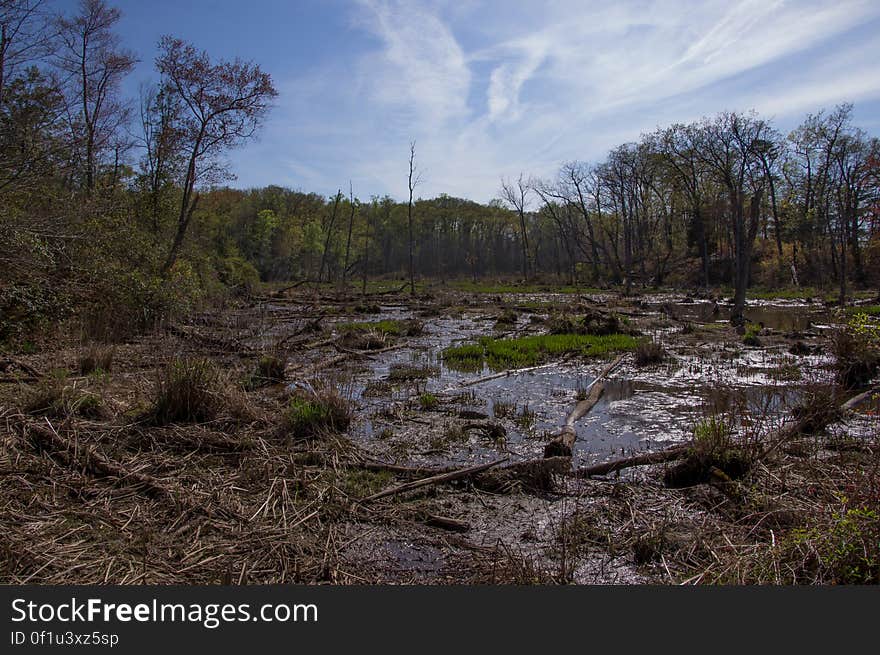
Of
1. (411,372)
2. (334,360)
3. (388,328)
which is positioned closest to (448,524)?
(411,372)

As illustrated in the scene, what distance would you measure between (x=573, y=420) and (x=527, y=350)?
6.79 m

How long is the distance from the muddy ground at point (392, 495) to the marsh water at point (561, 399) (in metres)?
0.07

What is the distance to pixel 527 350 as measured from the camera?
1466 centimetres

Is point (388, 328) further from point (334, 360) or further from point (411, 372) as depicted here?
point (411, 372)

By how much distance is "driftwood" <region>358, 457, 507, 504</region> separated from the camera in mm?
5207

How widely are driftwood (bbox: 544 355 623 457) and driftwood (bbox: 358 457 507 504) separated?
2.73 feet

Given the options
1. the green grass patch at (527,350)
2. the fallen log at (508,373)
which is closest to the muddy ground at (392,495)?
the fallen log at (508,373)

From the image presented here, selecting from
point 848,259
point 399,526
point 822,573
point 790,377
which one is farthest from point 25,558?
point 848,259

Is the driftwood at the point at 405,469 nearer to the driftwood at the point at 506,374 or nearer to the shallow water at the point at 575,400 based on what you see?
the shallow water at the point at 575,400

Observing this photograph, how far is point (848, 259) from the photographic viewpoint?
43.1 metres

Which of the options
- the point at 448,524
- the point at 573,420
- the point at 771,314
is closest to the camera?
the point at 448,524

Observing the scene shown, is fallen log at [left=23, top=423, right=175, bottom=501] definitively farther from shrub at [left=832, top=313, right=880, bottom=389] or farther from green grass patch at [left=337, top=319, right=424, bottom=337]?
shrub at [left=832, top=313, right=880, bottom=389]

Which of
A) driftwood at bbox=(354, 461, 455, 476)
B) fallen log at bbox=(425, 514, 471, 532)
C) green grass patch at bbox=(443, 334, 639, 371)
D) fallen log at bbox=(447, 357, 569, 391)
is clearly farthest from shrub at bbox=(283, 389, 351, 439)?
green grass patch at bbox=(443, 334, 639, 371)

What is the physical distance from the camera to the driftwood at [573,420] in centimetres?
632
